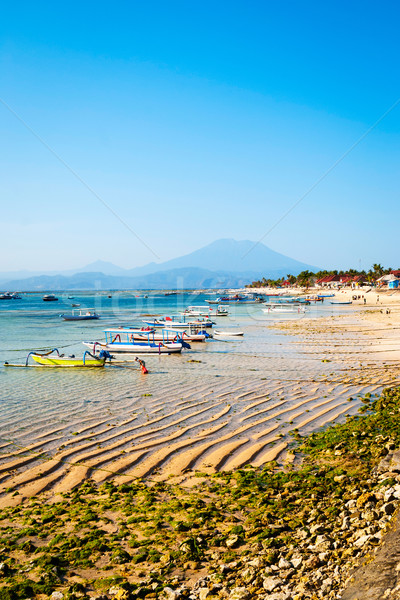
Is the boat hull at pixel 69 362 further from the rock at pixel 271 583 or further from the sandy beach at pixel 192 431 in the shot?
the rock at pixel 271 583

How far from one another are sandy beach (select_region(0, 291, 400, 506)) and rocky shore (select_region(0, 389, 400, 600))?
0.82 metres

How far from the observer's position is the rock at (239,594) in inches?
198

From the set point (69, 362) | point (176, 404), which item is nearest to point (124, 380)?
point (69, 362)

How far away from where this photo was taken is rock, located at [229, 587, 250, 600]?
502 cm

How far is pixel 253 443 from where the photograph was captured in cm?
1200

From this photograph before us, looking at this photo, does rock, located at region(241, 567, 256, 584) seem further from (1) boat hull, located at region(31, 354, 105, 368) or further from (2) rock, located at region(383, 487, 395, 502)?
(1) boat hull, located at region(31, 354, 105, 368)

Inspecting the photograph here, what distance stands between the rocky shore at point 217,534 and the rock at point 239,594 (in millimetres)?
12

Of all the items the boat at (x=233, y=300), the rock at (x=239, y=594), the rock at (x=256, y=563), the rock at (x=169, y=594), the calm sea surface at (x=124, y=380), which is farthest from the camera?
the boat at (x=233, y=300)

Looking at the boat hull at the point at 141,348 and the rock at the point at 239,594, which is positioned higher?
the rock at the point at 239,594

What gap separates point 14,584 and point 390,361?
23.4 metres

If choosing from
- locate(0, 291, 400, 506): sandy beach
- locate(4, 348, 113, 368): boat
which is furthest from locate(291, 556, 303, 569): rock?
locate(4, 348, 113, 368): boat

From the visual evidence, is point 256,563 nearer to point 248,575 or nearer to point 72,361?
point 248,575

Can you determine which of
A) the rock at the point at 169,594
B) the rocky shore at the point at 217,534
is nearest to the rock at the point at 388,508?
the rocky shore at the point at 217,534

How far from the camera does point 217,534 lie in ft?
23.2
